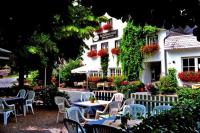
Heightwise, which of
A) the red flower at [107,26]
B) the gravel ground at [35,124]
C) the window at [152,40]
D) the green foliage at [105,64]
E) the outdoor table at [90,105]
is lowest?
the gravel ground at [35,124]

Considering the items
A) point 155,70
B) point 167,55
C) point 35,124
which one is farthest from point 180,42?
point 35,124

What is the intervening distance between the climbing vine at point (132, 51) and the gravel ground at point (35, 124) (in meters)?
12.0

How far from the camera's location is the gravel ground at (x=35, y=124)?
33.2 ft

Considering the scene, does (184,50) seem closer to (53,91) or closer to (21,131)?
(53,91)

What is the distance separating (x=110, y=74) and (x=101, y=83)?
8.20ft

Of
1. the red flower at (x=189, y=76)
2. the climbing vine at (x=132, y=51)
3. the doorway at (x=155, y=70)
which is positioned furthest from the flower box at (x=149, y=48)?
the red flower at (x=189, y=76)

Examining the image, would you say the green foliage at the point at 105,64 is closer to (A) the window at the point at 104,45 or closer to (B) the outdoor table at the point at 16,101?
(A) the window at the point at 104,45

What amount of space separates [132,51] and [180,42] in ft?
14.3

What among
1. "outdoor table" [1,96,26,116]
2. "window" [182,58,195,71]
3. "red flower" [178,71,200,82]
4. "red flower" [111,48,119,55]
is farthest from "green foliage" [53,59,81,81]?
"outdoor table" [1,96,26,116]

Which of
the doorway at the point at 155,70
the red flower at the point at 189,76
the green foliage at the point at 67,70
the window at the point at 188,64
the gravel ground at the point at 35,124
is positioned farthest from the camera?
the green foliage at the point at 67,70

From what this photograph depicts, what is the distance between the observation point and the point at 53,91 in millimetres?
15633

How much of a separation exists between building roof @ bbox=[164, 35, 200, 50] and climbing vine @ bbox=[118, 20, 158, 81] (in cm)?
201

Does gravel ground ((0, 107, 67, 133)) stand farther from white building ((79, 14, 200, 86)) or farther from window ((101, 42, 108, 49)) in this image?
window ((101, 42, 108, 49))

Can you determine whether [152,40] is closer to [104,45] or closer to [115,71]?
[115,71]
